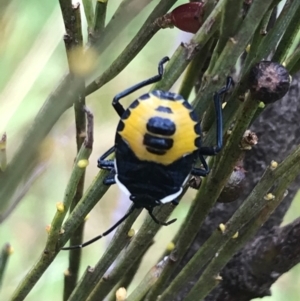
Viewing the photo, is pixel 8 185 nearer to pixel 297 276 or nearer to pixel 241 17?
pixel 241 17

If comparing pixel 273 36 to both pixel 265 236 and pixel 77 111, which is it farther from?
pixel 265 236

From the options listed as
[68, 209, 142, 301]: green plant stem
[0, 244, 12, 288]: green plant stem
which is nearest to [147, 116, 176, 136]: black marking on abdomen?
[68, 209, 142, 301]: green plant stem

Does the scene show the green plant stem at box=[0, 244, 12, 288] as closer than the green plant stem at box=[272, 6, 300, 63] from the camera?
No

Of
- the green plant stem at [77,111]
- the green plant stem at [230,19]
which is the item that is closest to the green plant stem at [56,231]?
the green plant stem at [77,111]

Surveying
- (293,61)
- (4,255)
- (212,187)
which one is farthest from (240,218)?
(4,255)

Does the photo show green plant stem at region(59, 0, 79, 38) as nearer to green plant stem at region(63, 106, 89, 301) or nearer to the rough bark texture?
green plant stem at region(63, 106, 89, 301)

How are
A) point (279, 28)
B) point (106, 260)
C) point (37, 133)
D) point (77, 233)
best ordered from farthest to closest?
point (77, 233)
point (106, 260)
point (279, 28)
point (37, 133)

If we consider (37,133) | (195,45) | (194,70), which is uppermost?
(194,70)
